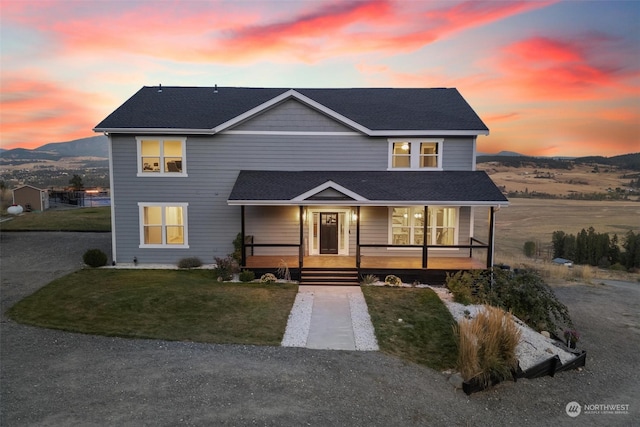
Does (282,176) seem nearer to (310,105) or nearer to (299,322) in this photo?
(310,105)

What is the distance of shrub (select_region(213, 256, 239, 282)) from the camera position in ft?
48.4

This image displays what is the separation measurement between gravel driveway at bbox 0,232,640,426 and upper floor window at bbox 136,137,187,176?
323 inches

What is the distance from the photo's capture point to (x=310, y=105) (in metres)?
16.3

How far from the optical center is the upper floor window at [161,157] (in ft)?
53.8

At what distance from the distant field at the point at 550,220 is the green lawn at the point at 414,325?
15.8 m

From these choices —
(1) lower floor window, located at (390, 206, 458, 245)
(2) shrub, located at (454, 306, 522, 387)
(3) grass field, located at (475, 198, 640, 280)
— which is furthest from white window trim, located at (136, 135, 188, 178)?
(3) grass field, located at (475, 198, 640, 280)

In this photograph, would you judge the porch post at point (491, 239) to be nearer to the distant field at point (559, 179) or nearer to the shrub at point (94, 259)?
the shrub at point (94, 259)

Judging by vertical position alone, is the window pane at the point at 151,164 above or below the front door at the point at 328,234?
above

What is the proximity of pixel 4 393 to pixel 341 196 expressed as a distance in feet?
36.4

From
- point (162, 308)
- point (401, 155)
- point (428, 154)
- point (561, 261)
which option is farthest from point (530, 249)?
point (162, 308)

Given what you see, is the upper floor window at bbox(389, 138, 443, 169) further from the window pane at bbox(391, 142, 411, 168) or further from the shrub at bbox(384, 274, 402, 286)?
the shrub at bbox(384, 274, 402, 286)

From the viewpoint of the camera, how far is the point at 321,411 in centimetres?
646

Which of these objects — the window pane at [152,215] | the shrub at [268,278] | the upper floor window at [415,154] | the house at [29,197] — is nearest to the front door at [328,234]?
the shrub at [268,278]
